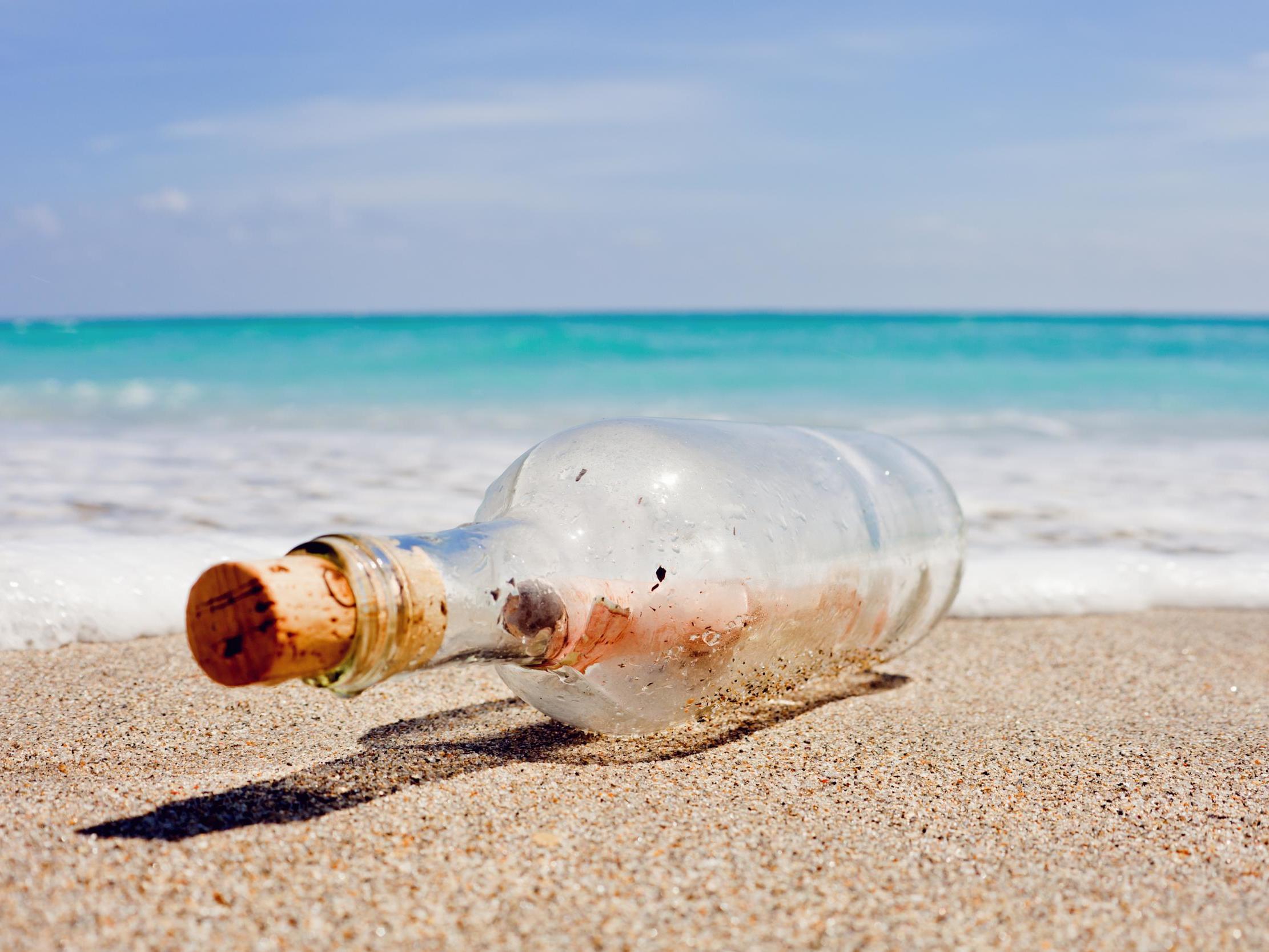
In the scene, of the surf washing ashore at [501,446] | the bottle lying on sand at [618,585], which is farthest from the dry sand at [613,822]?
the surf washing ashore at [501,446]

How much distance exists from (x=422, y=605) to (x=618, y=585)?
1.05 ft

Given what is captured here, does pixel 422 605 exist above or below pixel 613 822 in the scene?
above

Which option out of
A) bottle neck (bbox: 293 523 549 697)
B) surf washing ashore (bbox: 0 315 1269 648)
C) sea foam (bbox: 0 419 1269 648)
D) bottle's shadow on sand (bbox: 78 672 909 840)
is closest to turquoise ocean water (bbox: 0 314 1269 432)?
surf washing ashore (bbox: 0 315 1269 648)

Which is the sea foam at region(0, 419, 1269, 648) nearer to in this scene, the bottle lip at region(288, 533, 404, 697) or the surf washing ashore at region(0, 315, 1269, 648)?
the surf washing ashore at region(0, 315, 1269, 648)

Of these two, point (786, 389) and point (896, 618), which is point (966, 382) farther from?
point (896, 618)

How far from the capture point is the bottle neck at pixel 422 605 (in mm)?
1098

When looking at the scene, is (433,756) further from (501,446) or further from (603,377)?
(603,377)

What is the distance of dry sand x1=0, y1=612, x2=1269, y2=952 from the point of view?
1.08 m

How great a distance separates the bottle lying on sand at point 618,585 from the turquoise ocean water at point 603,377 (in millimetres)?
6331

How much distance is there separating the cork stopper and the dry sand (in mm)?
241

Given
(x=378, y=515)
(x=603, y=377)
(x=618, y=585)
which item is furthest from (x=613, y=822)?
(x=603, y=377)

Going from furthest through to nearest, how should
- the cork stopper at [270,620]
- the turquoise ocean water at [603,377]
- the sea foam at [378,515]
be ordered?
the turquoise ocean water at [603,377] < the sea foam at [378,515] < the cork stopper at [270,620]

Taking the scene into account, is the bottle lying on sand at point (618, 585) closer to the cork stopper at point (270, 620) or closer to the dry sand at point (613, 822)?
the cork stopper at point (270, 620)

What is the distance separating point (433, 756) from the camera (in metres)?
1.58
